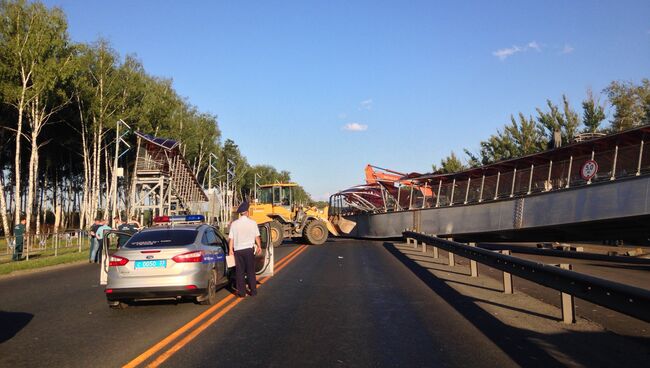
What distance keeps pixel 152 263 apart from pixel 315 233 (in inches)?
856

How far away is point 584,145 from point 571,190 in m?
1.97

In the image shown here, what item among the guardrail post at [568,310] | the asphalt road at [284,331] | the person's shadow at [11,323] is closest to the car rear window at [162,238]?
the asphalt road at [284,331]

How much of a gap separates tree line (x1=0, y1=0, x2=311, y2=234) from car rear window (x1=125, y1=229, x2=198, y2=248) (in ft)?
78.1

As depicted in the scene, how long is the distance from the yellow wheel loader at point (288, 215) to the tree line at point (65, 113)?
819 centimetres

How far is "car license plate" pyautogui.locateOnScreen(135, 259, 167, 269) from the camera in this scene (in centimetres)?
898

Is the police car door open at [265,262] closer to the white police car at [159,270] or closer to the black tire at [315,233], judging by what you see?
the white police car at [159,270]

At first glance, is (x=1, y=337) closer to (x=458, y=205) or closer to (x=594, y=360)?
(x=594, y=360)

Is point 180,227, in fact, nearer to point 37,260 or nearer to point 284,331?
point 284,331

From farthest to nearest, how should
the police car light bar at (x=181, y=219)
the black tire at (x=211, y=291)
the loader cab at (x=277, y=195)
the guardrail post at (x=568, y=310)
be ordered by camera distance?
the loader cab at (x=277, y=195)
the police car light bar at (x=181, y=219)
the black tire at (x=211, y=291)
the guardrail post at (x=568, y=310)

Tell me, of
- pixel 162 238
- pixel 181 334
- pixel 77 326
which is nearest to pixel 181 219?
pixel 162 238

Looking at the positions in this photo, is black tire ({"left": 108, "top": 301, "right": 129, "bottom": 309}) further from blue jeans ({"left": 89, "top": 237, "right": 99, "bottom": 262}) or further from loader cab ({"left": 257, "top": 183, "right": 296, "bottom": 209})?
loader cab ({"left": 257, "top": 183, "right": 296, "bottom": 209})

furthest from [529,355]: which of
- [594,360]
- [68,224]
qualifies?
[68,224]

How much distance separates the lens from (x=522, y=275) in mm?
9117

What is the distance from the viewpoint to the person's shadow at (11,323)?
7.67 metres
